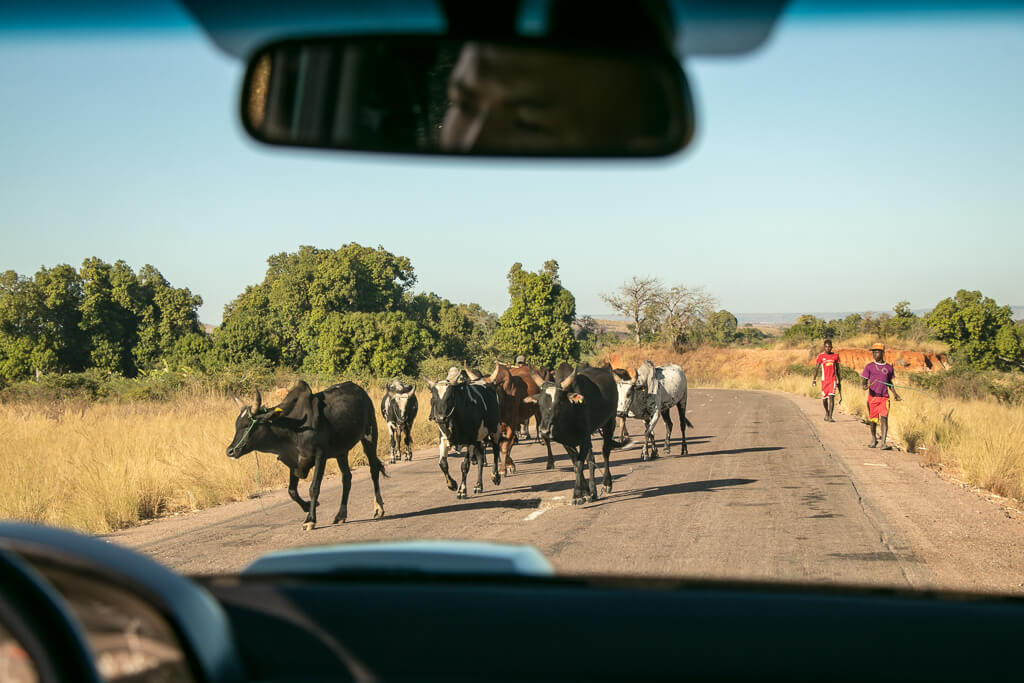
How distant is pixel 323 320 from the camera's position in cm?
5509

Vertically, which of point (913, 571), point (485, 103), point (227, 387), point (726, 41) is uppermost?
point (726, 41)

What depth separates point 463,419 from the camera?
46.8 feet

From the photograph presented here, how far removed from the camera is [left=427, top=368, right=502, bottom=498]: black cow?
14000 mm

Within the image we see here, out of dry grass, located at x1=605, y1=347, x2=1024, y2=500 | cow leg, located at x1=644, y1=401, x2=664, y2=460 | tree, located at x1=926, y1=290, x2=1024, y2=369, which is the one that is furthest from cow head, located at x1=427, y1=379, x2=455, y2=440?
tree, located at x1=926, y1=290, x2=1024, y2=369

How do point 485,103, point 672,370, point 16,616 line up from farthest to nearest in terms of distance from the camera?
point 672,370, point 485,103, point 16,616

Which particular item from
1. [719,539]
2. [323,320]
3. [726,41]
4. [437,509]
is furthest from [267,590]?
[323,320]

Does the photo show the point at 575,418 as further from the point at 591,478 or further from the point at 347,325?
the point at 347,325

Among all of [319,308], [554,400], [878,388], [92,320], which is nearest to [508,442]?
[554,400]

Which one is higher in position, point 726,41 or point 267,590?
point 726,41

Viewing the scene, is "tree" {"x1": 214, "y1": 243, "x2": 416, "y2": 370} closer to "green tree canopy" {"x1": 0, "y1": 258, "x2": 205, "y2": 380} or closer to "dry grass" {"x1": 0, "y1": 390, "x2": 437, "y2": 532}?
"green tree canopy" {"x1": 0, "y1": 258, "x2": 205, "y2": 380}

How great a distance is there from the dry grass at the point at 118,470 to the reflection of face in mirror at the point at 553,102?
10890 mm

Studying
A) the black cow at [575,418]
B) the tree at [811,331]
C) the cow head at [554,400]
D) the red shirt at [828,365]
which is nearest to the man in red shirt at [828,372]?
the red shirt at [828,365]

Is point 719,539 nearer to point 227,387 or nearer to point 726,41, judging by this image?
point 726,41

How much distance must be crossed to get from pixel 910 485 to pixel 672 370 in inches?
296
